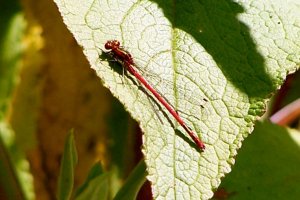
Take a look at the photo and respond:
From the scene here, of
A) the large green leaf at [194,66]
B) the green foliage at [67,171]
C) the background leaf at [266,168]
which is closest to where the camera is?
the large green leaf at [194,66]

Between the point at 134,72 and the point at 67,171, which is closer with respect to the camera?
the point at 134,72

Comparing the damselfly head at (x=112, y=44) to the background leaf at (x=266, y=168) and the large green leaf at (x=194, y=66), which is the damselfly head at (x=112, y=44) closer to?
the large green leaf at (x=194, y=66)

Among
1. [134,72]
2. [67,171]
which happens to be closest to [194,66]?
[134,72]

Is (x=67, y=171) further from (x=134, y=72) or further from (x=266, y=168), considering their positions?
(x=266, y=168)

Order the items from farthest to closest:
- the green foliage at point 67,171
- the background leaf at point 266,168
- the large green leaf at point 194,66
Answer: the background leaf at point 266,168 → the green foliage at point 67,171 → the large green leaf at point 194,66

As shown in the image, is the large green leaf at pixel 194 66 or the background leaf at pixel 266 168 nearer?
the large green leaf at pixel 194 66

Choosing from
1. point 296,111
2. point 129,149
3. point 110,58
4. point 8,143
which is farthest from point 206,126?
point 8,143

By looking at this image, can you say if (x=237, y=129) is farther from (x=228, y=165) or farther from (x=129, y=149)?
(x=129, y=149)

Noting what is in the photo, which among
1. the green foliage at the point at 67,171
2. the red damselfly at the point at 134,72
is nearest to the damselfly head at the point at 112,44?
the red damselfly at the point at 134,72
